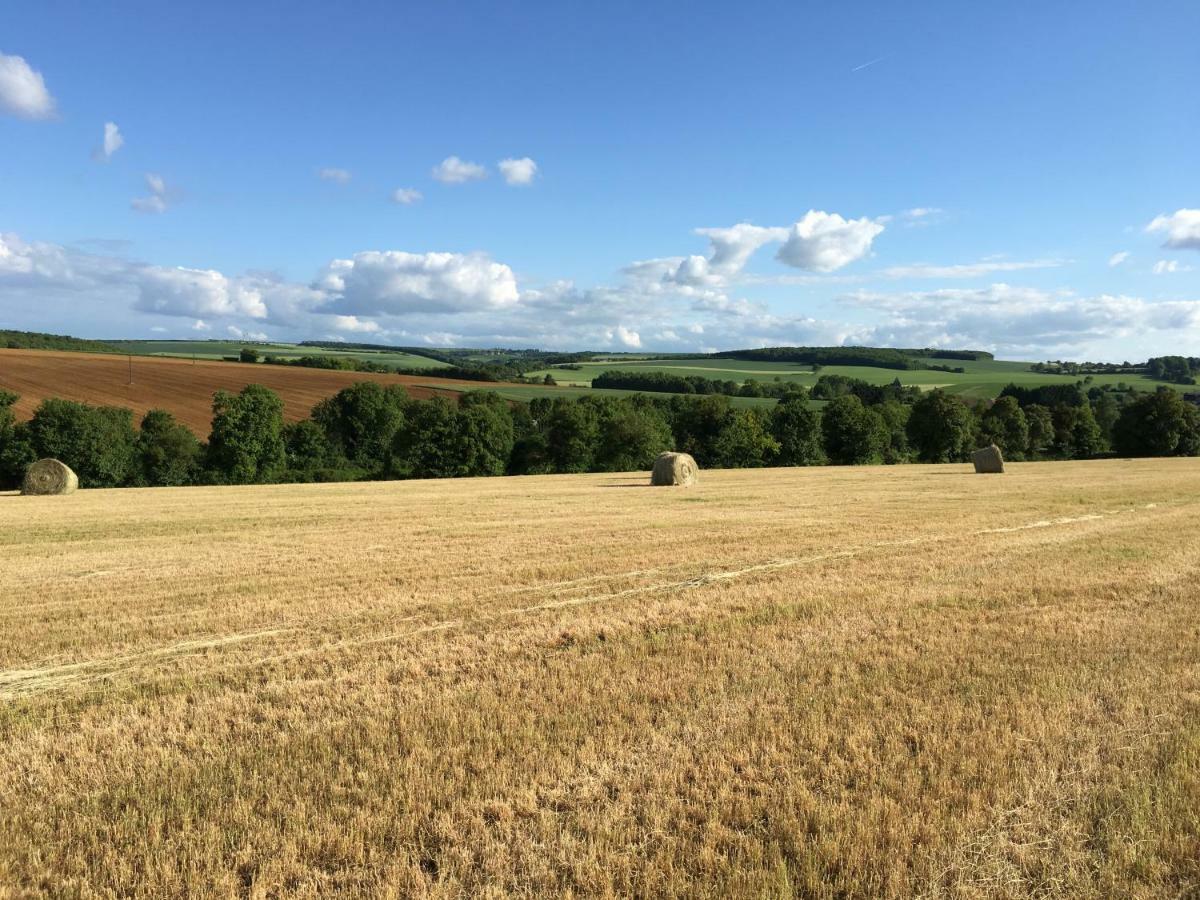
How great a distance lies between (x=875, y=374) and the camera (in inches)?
5487

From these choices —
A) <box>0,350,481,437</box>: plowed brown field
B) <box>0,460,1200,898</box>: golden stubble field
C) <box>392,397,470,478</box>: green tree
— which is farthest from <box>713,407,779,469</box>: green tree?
<box>0,460,1200,898</box>: golden stubble field

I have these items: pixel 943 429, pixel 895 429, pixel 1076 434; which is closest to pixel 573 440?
pixel 895 429

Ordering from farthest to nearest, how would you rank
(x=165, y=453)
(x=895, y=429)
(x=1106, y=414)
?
1. (x=1106, y=414)
2. (x=895, y=429)
3. (x=165, y=453)

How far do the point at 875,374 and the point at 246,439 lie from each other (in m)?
112

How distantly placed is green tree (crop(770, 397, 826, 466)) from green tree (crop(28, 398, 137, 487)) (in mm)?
63087

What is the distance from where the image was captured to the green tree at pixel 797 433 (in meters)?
80.4

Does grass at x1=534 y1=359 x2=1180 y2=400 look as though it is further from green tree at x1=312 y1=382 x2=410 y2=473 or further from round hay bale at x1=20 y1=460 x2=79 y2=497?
round hay bale at x1=20 y1=460 x2=79 y2=497

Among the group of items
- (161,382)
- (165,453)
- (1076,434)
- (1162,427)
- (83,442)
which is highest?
(161,382)

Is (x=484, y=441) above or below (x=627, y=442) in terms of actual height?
below

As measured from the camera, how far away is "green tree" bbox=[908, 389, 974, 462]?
82.2 meters

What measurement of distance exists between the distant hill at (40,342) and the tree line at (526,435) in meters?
48.9

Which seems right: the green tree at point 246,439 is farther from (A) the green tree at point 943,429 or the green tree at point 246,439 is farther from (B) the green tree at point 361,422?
(A) the green tree at point 943,429

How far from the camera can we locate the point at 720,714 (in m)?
6.71

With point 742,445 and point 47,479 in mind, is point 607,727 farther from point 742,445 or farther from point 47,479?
point 742,445
